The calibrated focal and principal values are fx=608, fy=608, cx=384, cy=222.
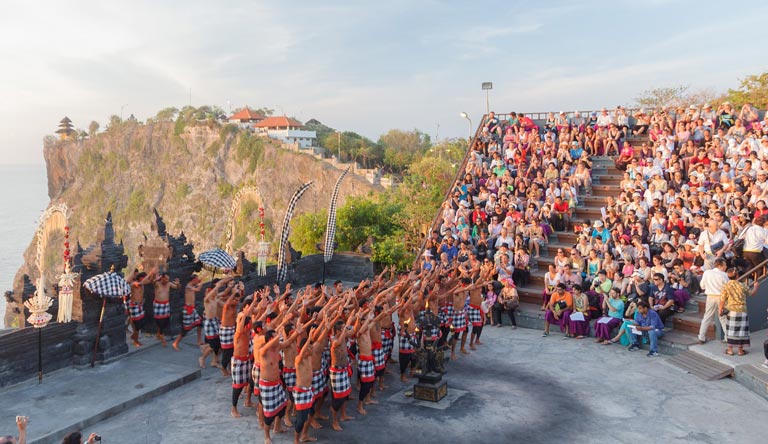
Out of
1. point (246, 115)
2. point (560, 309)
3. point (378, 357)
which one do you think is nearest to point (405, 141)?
point (246, 115)

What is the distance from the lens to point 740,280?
40.5 ft

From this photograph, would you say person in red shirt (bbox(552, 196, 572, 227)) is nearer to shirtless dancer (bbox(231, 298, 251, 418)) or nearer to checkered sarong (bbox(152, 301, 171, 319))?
checkered sarong (bbox(152, 301, 171, 319))

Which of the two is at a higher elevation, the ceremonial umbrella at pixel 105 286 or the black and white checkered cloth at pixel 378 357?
the ceremonial umbrella at pixel 105 286

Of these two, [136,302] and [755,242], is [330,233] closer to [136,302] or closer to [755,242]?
[136,302]

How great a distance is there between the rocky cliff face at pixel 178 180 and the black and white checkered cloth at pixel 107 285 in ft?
160

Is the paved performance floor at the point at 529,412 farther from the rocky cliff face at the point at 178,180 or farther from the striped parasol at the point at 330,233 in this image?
the rocky cliff face at the point at 178,180

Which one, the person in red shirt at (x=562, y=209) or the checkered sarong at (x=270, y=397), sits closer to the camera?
the checkered sarong at (x=270, y=397)

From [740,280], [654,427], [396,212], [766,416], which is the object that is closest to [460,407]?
[654,427]

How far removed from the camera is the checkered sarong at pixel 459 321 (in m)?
12.4

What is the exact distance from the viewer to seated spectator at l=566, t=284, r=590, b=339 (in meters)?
13.7

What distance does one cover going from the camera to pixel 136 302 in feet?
40.9

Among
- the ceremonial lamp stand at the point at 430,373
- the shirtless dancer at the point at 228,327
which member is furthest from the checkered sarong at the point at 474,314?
the shirtless dancer at the point at 228,327

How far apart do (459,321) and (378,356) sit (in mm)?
2943

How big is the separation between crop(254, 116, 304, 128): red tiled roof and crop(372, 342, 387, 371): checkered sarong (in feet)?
244
